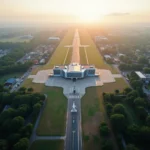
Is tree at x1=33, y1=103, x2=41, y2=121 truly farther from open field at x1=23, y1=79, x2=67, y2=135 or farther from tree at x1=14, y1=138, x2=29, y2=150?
tree at x1=14, y1=138, x2=29, y2=150

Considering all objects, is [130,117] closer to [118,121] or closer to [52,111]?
[118,121]

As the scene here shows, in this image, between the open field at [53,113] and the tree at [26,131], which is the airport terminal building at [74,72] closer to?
the open field at [53,113]

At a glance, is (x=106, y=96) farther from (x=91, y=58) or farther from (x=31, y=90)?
(x=91, y=58)

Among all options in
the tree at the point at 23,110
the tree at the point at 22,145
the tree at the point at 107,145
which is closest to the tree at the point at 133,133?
the tree at the point at 107,145

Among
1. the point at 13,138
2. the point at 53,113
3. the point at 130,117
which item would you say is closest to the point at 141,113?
the point at 130,117

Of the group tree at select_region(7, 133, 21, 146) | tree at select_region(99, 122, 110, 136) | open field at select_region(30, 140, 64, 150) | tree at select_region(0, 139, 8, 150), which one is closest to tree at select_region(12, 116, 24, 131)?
tree at select_region(7, 133, 21, 146)
